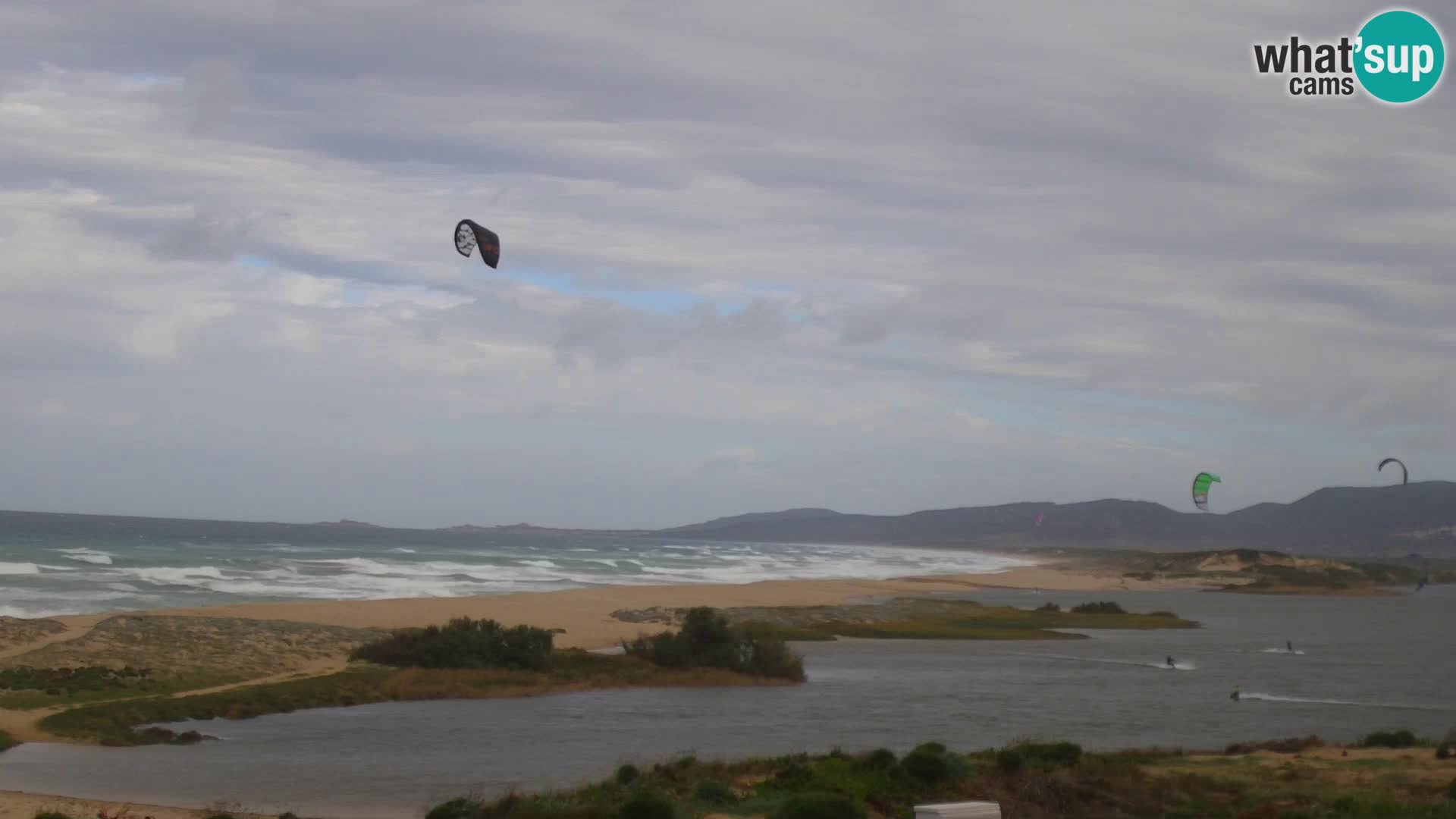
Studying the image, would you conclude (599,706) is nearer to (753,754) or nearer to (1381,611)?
(753,754)

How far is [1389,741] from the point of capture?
23.8 m

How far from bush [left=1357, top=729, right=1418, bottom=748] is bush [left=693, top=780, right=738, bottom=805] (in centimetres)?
1254

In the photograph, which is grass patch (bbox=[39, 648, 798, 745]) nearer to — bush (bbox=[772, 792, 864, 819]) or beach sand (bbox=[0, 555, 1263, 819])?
beach sand (bbox=[0, 555, 1263, 819])

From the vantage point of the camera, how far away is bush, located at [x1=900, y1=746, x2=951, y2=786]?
58.3ft

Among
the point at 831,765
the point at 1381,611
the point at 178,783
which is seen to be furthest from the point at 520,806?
the point at 1381,611

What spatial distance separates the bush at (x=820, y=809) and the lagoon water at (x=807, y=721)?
607 centimetres

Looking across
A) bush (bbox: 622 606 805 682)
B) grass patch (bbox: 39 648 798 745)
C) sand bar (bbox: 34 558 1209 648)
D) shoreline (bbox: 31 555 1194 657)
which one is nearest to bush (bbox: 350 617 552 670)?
grass patch (bbox: 39 648 798 745)

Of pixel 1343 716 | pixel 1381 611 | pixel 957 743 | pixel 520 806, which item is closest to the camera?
pixel 520 806

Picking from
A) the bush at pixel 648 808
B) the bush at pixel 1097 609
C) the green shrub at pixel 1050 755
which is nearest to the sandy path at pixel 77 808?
the bush at pixel 648 808

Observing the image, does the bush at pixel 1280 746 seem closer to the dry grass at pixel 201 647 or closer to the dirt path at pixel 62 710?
the dirt path at pixel 62 710

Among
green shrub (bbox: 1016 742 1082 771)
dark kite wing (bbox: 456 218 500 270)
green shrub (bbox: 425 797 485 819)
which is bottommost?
green shrub (bbox: 425 797 485 819)

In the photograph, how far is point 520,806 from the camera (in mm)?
16312

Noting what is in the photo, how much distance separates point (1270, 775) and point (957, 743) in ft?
25.0

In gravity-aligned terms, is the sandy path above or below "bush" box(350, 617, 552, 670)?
below
